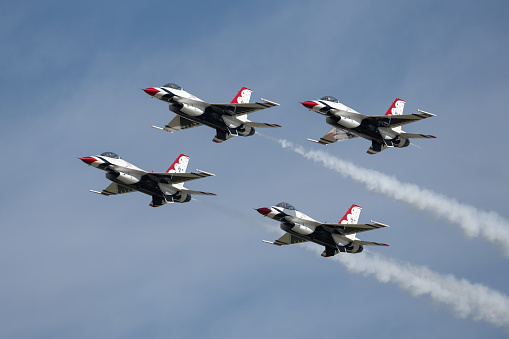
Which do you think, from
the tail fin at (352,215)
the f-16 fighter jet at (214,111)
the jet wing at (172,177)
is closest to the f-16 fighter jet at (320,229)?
the tail fin at (352,215)

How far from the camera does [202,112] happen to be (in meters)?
118

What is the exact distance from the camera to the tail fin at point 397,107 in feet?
403

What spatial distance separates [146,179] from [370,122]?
2421cm

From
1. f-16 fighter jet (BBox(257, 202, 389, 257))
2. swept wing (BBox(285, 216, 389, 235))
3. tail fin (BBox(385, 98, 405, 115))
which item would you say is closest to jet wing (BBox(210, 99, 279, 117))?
A: f-16 fighter jet (BBox(257, 202, 389, 257))

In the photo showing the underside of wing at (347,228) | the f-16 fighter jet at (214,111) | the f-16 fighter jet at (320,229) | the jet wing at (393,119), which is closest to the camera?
the underside of wing at (347,228)

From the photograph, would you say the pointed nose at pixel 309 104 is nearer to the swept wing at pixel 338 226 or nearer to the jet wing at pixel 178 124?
the swept wing at pixel 338 226

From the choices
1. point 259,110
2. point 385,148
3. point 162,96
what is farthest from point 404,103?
point 162,96

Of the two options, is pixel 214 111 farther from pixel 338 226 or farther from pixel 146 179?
pixel 338 226

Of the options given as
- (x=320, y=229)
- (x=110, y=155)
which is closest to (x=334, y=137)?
(x=320, y=229)

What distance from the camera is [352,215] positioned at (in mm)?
120875

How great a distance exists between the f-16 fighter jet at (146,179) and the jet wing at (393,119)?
63.9 feet

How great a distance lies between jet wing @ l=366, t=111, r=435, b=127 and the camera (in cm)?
11625

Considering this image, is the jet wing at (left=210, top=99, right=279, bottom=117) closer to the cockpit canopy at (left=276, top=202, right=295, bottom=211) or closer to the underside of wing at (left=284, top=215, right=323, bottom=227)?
the cockpit canopy at (left=276, top=202, right=295, bottom=211)

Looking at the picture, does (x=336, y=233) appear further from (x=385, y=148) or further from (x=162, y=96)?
(x=162, y=96)
